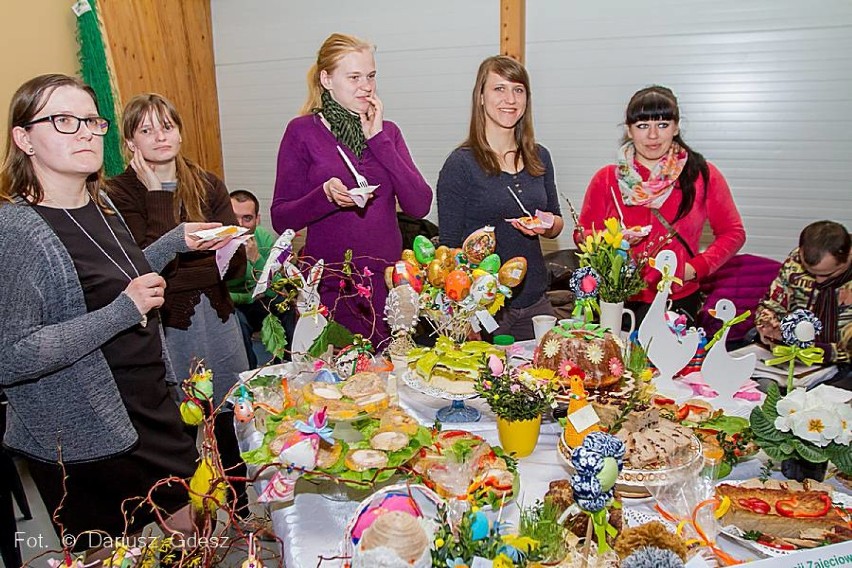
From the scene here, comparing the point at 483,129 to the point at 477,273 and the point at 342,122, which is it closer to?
the point at 342,122

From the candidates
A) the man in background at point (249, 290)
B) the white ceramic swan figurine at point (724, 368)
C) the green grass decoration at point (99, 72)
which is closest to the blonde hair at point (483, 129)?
the white ceramic swan figurine at point (724, 368)

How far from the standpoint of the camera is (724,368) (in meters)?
1.80

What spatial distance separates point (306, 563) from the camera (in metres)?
1.30

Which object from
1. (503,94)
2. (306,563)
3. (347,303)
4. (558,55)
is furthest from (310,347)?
(558,55)

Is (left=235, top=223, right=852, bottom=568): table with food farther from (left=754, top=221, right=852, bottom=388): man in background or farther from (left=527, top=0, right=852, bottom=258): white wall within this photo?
(left=527, top=0, right=852, bottom=258): white wall

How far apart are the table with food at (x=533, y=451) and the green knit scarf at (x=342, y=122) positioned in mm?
678

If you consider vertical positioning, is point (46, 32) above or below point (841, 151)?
above

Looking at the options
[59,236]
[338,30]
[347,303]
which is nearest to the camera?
[59,236]

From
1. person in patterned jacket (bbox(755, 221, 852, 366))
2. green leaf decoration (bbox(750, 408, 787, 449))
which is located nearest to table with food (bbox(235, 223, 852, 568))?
green leaf decoration (bbox(750, 408, 787, 449))

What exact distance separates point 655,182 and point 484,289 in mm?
1107

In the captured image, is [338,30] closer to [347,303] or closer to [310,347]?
[347,303]

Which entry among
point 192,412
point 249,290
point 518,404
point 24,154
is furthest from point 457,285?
point 249,290

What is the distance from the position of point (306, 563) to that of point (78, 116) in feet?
4.04

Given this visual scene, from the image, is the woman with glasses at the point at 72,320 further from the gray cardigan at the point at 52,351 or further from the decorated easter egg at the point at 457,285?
the decorated easter egg at the point at 457,285
